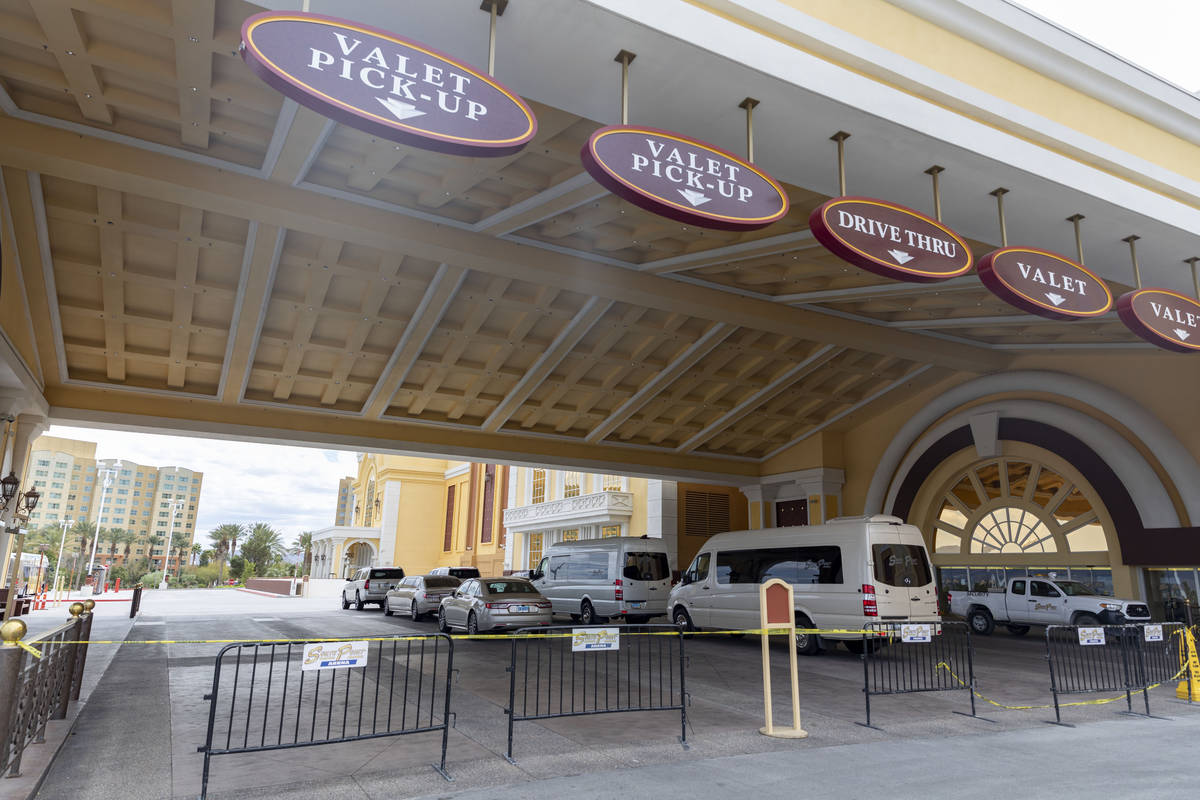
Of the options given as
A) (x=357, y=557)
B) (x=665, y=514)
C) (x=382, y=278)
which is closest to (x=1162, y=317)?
(x=382, y=278)

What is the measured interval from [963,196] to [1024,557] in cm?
1356

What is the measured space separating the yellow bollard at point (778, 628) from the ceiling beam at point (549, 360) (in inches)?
320

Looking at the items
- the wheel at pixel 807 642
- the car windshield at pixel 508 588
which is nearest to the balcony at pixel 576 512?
the car windshield at pixel 508 588

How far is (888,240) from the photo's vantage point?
22.4 feet

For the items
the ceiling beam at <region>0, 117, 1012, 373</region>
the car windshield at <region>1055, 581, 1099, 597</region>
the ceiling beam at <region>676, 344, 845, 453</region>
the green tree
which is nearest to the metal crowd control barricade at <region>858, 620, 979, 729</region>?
the car windshield at <region>1055, 581, 1099, 597</region>

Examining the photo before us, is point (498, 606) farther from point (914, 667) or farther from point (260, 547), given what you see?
point (260, 547)

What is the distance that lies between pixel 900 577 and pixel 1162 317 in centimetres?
641

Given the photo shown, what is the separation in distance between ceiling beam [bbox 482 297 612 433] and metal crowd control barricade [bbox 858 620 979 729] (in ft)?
25.7

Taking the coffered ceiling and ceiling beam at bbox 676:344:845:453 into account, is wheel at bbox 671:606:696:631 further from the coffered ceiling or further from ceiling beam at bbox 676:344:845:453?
ceiling beam at bbox 676:344:845:453

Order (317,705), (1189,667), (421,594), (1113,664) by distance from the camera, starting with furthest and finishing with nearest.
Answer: (421,594)
(1113,664)
(1189,667)
(317,705)

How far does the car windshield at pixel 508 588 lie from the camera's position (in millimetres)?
16625

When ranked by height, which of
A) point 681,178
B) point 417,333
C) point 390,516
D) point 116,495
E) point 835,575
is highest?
point 116,495

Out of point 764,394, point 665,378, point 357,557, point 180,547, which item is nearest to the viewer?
point 665,378

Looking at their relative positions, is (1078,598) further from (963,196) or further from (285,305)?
(285,305)
